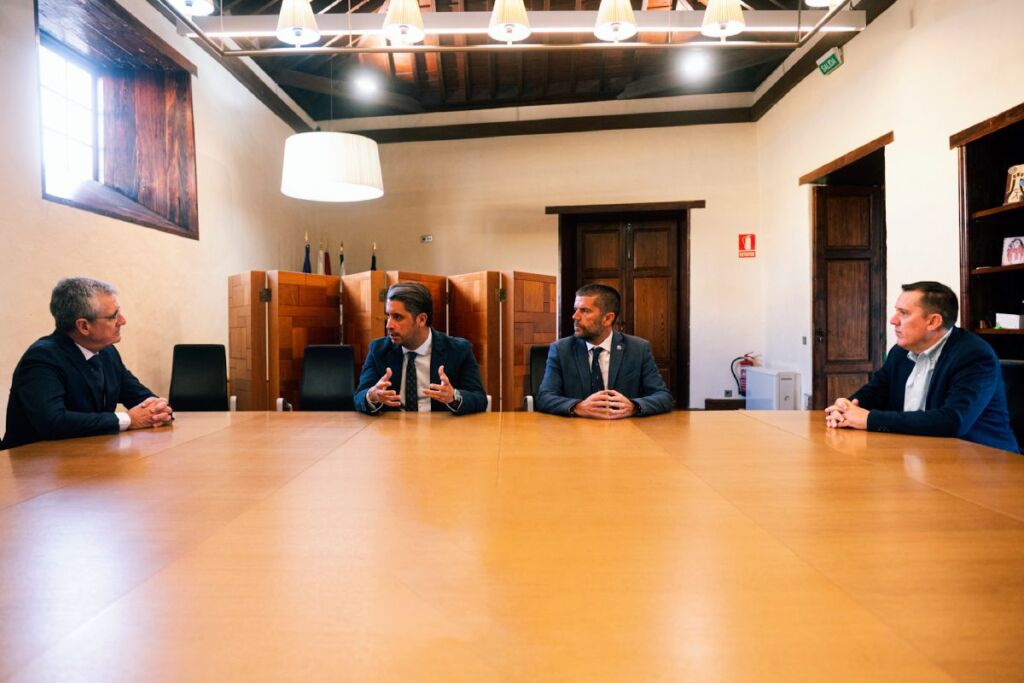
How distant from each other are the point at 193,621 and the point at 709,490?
3.49 feet

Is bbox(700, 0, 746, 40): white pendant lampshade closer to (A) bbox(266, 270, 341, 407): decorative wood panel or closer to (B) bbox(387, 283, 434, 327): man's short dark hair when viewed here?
(B) bbox(387, 283, 434, 327): man's short dark hair

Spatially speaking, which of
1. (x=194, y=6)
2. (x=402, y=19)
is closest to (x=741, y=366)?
(x=402, y=19)

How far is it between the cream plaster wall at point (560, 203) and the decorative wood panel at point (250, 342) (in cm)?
288

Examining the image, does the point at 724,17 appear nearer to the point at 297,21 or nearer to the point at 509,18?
the point at 509,18

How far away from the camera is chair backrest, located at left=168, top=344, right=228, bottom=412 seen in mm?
3594

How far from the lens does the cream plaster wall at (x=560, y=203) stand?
21.8ft

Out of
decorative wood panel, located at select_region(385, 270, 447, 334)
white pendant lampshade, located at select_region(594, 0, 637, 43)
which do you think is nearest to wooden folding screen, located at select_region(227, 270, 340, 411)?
decorative wood panel, located at select_region(385, 270, 447, 334)

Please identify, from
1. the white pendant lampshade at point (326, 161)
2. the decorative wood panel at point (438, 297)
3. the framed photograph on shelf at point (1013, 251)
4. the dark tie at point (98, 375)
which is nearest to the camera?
the dark tie at point (98, 375)

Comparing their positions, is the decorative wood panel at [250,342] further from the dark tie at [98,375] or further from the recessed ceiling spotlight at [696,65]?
the recessed ceiling spotlight at [696,65]

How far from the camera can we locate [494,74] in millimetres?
6371

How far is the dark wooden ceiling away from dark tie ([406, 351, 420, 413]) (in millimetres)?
3891

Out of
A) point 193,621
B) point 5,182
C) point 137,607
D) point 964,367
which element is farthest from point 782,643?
point 5,182

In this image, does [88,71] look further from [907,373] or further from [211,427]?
[907,373]

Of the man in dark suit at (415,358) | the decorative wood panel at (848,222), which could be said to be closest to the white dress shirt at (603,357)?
the man in dark suit at (415,358)
